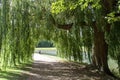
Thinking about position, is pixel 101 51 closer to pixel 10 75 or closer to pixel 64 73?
pixel 64 73

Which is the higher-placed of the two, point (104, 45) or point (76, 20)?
point (76, 20)

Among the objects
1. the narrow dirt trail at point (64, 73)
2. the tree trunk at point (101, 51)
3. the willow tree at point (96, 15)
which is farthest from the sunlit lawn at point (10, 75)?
the tree trunk at point (101, 51)

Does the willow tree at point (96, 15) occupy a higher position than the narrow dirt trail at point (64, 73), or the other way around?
the willow tree at point (96, 15)

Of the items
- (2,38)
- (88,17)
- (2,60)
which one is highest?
(88,17)

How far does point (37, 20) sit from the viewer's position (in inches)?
615

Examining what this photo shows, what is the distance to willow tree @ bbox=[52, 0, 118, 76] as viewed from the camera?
10.1 meters

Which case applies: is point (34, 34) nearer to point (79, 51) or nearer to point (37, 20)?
point (37, 20)

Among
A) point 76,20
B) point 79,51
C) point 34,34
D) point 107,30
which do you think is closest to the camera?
point 107,30

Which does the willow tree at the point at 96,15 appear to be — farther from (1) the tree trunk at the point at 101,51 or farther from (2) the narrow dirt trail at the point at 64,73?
(2) the narrow dirt trail at the point at 64,73

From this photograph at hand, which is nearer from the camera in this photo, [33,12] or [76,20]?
[76,20]

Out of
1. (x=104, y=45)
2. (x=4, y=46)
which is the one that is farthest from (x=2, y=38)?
(x=104, y=45)

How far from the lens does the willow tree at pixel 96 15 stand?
10125mm

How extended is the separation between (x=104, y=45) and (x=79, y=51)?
3.76 metres

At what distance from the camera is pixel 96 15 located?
12234 mm
